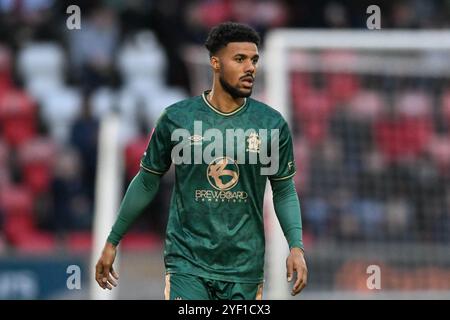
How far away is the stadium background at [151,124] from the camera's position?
11.2 m

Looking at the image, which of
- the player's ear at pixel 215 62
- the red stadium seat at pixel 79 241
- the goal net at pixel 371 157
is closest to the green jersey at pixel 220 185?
the player's ear at pixel 215 62

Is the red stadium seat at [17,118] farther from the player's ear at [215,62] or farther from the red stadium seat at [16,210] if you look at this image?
the player's ear at [215,62]

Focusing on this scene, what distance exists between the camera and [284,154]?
21.4 ft

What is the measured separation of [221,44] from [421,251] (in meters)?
5.16

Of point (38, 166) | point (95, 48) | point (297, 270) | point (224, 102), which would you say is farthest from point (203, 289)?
point (95, 48)

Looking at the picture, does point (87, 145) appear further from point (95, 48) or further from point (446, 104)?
point (446, 104)

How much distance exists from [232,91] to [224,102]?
101 mm

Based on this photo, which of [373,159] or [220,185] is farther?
[373,159]

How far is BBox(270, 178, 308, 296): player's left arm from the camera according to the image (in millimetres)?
6273

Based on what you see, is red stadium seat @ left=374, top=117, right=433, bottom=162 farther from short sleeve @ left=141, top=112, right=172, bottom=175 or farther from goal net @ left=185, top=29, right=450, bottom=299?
short sleeve @ left=141, top=112, right=172, bottom=175

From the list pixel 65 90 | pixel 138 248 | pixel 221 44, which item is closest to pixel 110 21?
pixel 65 90

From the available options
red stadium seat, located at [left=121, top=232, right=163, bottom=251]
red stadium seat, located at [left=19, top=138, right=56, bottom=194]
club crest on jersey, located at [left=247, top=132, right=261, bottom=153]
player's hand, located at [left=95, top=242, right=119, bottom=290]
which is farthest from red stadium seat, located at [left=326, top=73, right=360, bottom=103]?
player's hand, located at [left=95, top=242, right=119, bottom=290]

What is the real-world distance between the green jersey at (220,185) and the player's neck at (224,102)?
41 millimetres
